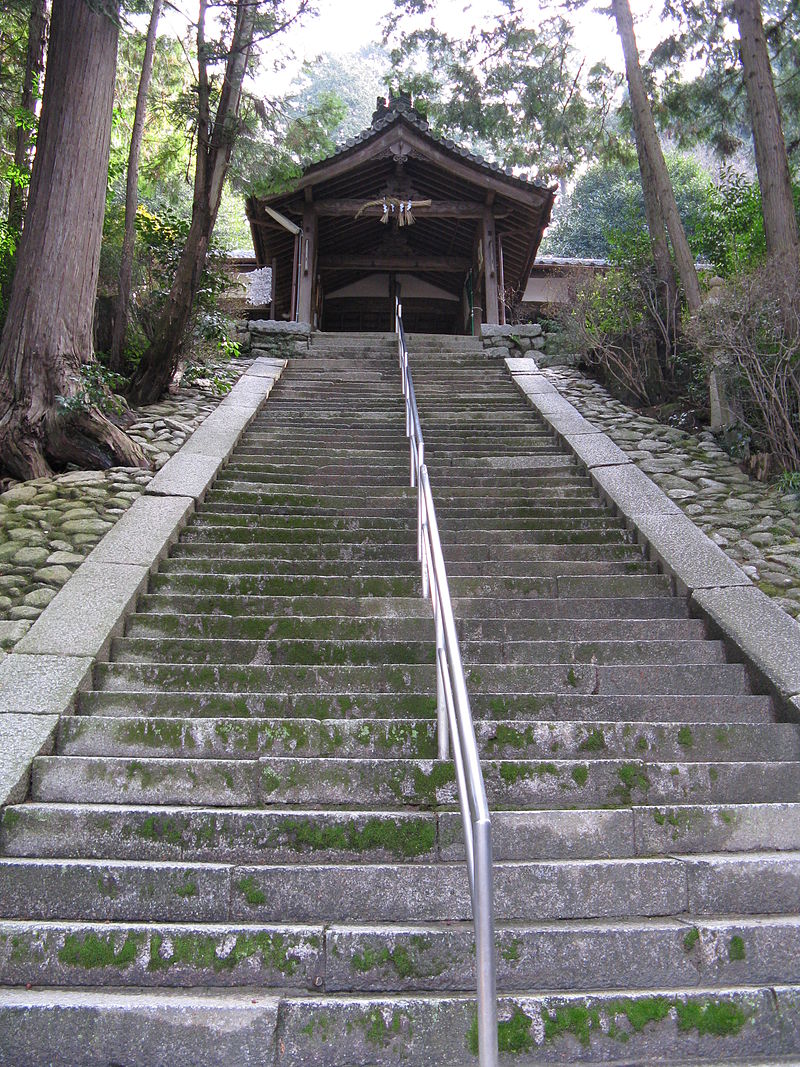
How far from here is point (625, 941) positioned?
8.14ft

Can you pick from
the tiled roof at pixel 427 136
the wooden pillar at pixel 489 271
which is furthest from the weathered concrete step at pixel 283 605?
the tiled roof at pixel 427 136

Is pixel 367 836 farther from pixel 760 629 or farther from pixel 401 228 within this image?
pixel 401 228

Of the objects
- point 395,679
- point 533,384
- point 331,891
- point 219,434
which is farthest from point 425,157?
point 331,891

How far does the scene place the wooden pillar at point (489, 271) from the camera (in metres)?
13.1

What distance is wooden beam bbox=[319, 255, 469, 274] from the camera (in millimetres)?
14828

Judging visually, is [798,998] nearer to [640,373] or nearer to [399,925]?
[399,925]

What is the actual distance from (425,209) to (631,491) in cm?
864

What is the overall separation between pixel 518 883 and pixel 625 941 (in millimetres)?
371

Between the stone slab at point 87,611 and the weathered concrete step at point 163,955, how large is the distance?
1628 mm

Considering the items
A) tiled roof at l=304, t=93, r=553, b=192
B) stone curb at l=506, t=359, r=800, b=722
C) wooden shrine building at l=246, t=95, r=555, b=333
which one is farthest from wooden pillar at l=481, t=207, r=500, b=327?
stone curb at l=506, t=359, r=800, b=722

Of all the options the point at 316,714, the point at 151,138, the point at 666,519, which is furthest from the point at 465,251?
the point at 316,714

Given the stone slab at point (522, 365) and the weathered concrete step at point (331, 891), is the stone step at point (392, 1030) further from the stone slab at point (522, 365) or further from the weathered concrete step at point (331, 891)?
the stone slab at point (522, 365)

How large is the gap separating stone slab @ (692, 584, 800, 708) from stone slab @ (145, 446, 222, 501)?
3.50 meters

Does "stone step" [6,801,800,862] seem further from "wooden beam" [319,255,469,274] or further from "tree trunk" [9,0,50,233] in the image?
"wooden beam" [319,255,469,274]
